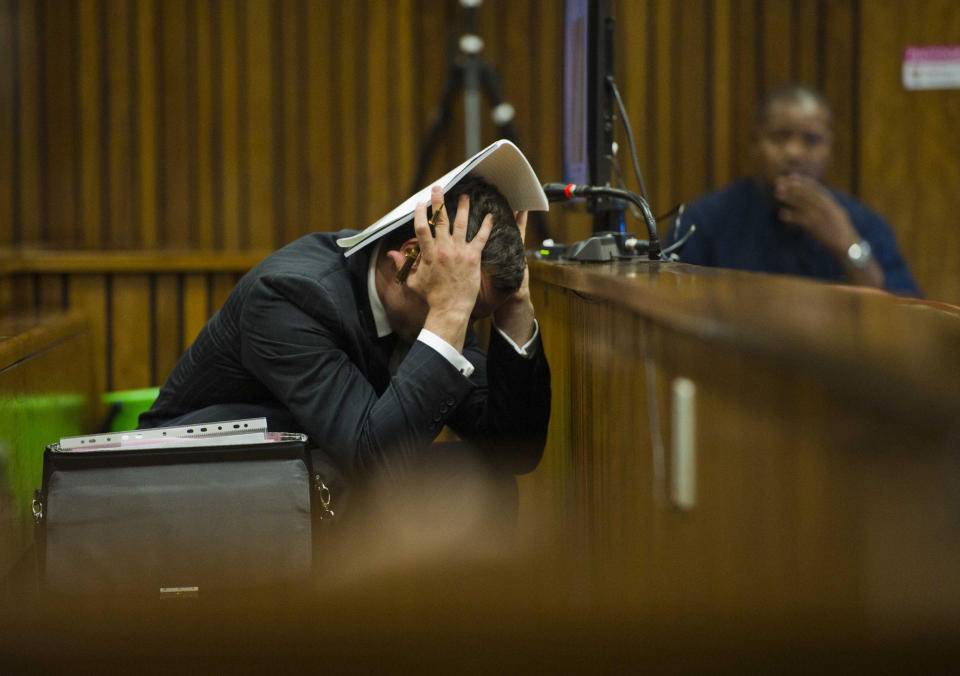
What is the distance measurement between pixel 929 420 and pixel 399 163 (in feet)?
10.4

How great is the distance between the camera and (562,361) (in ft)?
4.75

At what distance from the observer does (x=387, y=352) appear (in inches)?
A: 61.1

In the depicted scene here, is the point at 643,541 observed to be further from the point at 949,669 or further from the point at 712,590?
the point at 949,669

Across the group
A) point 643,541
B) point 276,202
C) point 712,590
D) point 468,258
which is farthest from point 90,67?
point 712,590

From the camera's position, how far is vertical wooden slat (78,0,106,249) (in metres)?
3.28

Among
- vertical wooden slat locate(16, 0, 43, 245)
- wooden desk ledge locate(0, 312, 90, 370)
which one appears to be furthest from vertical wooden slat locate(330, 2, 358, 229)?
wooden desk ledge locate(0, 312, 90, 370)

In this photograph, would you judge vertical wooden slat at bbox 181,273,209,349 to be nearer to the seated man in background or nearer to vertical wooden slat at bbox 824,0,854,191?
the seated man in background

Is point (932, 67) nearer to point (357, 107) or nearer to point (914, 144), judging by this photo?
point (914, 144)

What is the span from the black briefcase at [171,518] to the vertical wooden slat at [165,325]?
1795mm

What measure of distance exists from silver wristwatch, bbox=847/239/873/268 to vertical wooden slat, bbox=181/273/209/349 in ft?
5.98

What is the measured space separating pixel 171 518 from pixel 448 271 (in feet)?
1.63

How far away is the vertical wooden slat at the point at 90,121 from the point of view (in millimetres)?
3283

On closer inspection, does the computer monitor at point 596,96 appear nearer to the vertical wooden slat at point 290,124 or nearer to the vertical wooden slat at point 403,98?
the vertical wooden slat at point 403,98

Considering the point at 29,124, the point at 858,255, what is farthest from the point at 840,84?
the point at 29,124
